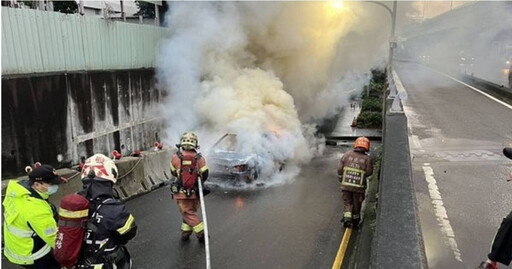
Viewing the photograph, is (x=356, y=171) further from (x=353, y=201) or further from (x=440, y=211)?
(x=440, y=211)

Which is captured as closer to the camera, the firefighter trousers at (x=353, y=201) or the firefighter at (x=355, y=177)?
the firefighter at (x=355, y=177)

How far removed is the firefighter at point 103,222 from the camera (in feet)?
11.4

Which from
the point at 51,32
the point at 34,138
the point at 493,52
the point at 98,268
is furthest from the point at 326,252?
the point at 493,52

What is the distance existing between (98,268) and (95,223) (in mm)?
405

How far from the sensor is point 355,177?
6766 millimetres

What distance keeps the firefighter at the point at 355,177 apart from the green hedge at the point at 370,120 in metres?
10.7

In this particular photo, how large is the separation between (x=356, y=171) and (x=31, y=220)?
4812 mm

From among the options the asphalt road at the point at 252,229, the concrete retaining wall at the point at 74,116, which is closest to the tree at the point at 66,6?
the concrete retaining wall at the point at 74,116

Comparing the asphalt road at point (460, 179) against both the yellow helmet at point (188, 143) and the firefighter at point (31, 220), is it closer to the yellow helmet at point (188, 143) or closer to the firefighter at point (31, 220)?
the yellow helmet at point (188, 143)

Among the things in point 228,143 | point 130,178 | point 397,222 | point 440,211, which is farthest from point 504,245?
point 130,178

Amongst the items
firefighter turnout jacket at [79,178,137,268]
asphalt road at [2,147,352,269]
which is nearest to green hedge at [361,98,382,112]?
asphalt road at [2,147,352,269]

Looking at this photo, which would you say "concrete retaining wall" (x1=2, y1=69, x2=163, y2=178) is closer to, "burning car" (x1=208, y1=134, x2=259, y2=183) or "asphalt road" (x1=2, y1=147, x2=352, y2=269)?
"asphalt road" (x1=2, y1=147, x2=352, y2=269)

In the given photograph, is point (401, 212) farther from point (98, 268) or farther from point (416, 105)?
point (416, 105)

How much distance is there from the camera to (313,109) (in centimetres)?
1770
